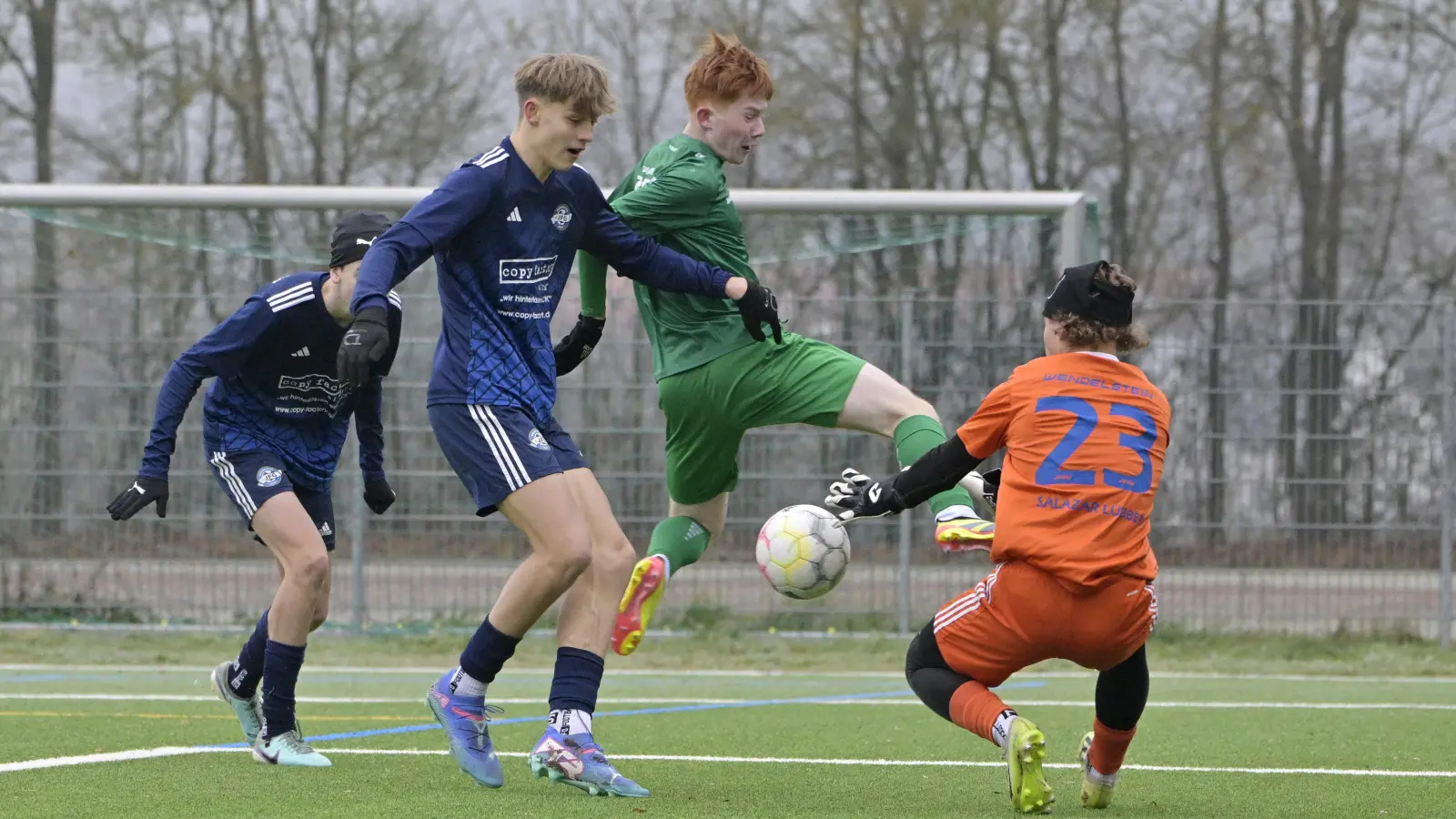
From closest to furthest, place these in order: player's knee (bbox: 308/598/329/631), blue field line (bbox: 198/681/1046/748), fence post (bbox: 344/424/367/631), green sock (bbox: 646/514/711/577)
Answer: green sock (bbox: 646/514/711/577), player's knee (bbox: 308/598/329/631), blue field line (bbox: 198/681/1046/748), fence post (bbox: 344/424/367/631)

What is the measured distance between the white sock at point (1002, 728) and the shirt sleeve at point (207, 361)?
9.31ft

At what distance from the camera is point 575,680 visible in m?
4.98

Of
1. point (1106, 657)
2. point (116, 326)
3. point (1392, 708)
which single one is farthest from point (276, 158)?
point (1106, 657)

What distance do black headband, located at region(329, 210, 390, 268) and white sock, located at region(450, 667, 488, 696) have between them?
150 centimetres

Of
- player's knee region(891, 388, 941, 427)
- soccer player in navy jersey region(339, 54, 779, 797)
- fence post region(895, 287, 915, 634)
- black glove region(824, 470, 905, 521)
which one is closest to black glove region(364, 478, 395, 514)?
soccer player in navy jersey region(339, 54, 779, 797)

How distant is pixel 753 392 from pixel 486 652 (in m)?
1.21

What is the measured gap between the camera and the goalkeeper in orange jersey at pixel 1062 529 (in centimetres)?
432

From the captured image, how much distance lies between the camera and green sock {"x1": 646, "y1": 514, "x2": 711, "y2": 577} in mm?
5801

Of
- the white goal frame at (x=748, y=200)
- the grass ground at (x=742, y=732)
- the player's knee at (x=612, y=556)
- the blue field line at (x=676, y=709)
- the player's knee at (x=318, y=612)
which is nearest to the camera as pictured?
Answer: the grass ground at (x=742, y=732)

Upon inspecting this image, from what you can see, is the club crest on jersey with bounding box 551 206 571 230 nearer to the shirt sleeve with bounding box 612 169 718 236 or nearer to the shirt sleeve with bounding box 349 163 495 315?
the shirt sleeve with bounding box 349 163 495 315

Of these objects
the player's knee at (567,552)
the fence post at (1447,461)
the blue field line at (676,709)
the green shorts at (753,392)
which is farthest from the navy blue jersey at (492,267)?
the fence post at (1447,461)

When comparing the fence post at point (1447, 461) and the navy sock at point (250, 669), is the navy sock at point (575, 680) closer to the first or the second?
the navy sock at point (250, 669)

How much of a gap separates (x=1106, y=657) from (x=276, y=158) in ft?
53.3

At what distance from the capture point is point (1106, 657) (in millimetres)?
4445
